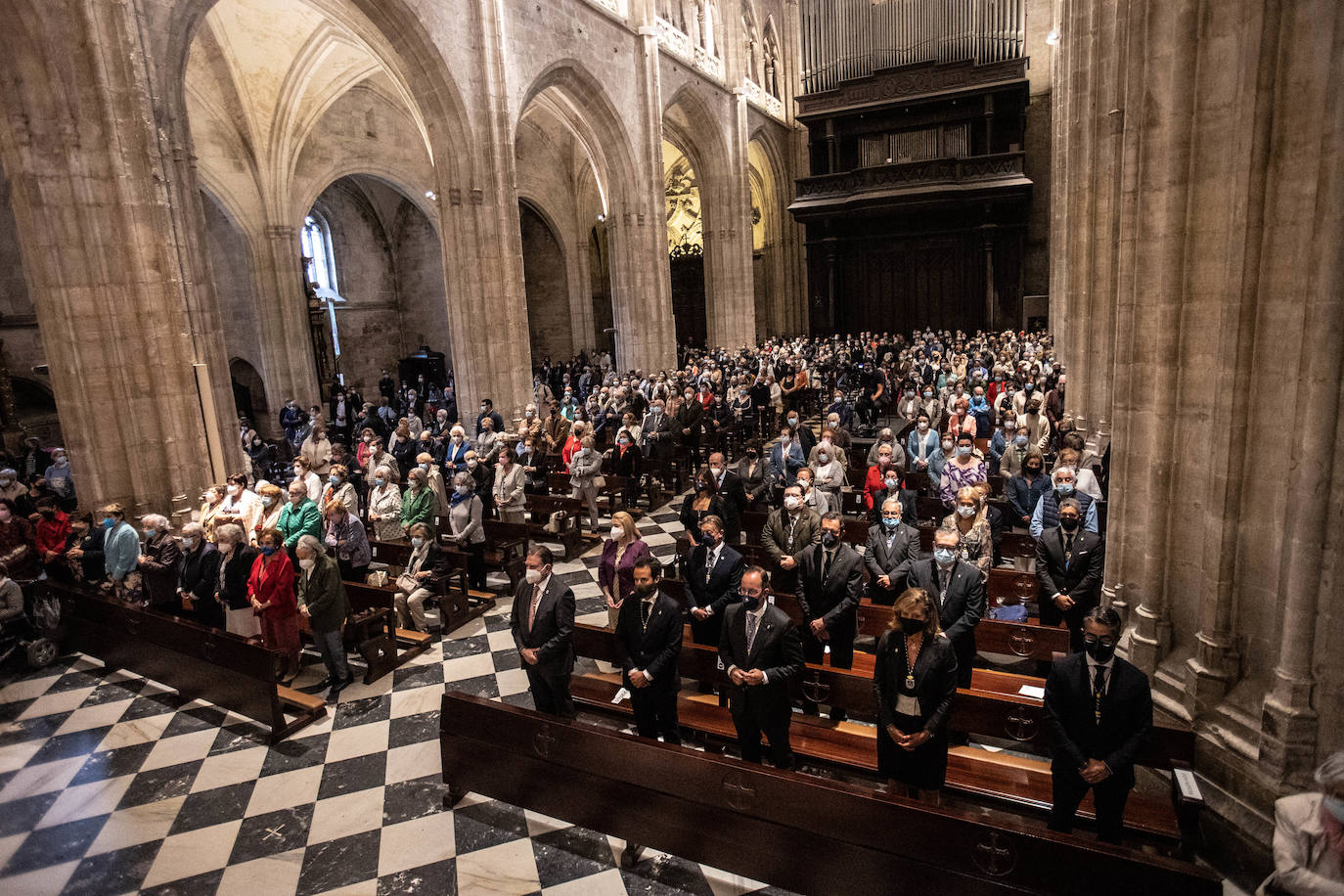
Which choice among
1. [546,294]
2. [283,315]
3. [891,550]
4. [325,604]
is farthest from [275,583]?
[546,294]

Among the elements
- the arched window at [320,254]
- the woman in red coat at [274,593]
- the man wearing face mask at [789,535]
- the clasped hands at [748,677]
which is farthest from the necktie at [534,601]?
the arched window at [320,254]

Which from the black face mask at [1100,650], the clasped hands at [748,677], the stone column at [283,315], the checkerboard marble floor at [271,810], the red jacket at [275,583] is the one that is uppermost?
the stone column at [283,315]

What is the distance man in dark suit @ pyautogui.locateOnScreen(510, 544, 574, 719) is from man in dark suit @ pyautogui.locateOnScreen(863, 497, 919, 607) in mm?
2439

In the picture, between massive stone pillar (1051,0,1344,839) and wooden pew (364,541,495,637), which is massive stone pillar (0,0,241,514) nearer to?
wooden pew (364,541,495,637)

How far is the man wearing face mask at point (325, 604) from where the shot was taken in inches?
245

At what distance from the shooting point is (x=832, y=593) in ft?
18.5

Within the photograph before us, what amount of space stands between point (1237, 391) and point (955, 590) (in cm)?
195

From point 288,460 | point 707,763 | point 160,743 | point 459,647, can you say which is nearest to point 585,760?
point 707,763

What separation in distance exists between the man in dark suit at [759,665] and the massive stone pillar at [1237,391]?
7.68 ft

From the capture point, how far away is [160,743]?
Result: 19.7ft

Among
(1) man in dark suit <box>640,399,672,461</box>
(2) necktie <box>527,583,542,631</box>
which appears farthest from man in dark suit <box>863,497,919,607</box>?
(1) man in dark suit <box>640,399,672,461</box>

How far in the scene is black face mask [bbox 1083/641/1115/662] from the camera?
3.66 metres

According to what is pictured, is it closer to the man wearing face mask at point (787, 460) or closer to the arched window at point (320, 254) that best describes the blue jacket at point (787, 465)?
the man wearing face mask at point (787, 460)

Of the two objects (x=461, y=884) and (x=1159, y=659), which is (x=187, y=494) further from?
(x=1159, y=659)
